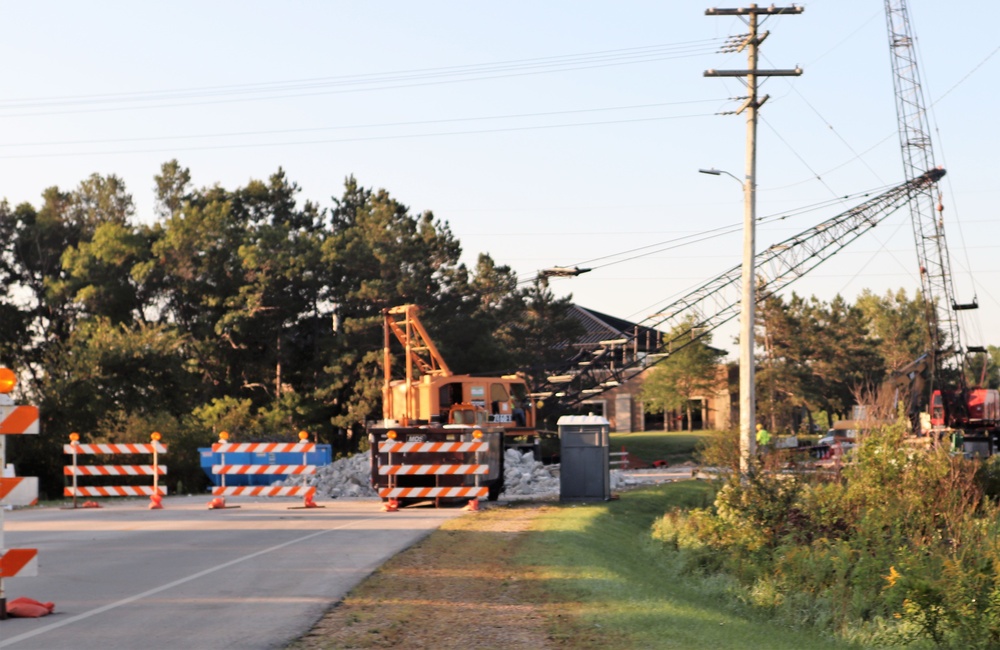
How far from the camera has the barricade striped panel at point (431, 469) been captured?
2648 centimetres

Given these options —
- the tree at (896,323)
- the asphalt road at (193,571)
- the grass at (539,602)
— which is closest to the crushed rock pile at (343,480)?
the asphalt road at (193,571)

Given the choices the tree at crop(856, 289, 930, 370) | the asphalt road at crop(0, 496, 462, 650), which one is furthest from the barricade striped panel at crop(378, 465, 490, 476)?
the tree at crop(856, 289, 930, 370)

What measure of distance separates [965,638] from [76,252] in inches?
2367

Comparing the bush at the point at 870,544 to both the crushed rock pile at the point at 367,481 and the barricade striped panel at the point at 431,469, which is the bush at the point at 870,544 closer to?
the barricade striped panel at the point at 431,469

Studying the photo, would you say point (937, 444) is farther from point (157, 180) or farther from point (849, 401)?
point (157, 180)

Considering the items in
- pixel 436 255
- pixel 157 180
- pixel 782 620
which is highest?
pixel 157 180

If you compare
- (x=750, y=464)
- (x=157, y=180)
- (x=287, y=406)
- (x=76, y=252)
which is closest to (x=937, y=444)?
(x=750, y=464)

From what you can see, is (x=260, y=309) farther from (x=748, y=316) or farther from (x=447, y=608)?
(x=447, y=608)

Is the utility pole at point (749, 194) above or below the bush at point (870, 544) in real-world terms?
above

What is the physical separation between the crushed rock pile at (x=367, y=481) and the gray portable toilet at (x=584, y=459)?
11.7ft

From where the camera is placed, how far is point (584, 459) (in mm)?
28078

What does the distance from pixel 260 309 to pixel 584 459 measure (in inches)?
1377

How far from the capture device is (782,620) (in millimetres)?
15812

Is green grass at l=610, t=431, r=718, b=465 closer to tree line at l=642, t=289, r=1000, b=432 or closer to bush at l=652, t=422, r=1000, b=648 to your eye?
tree line at l=642, t=289, r=1000, b=432
